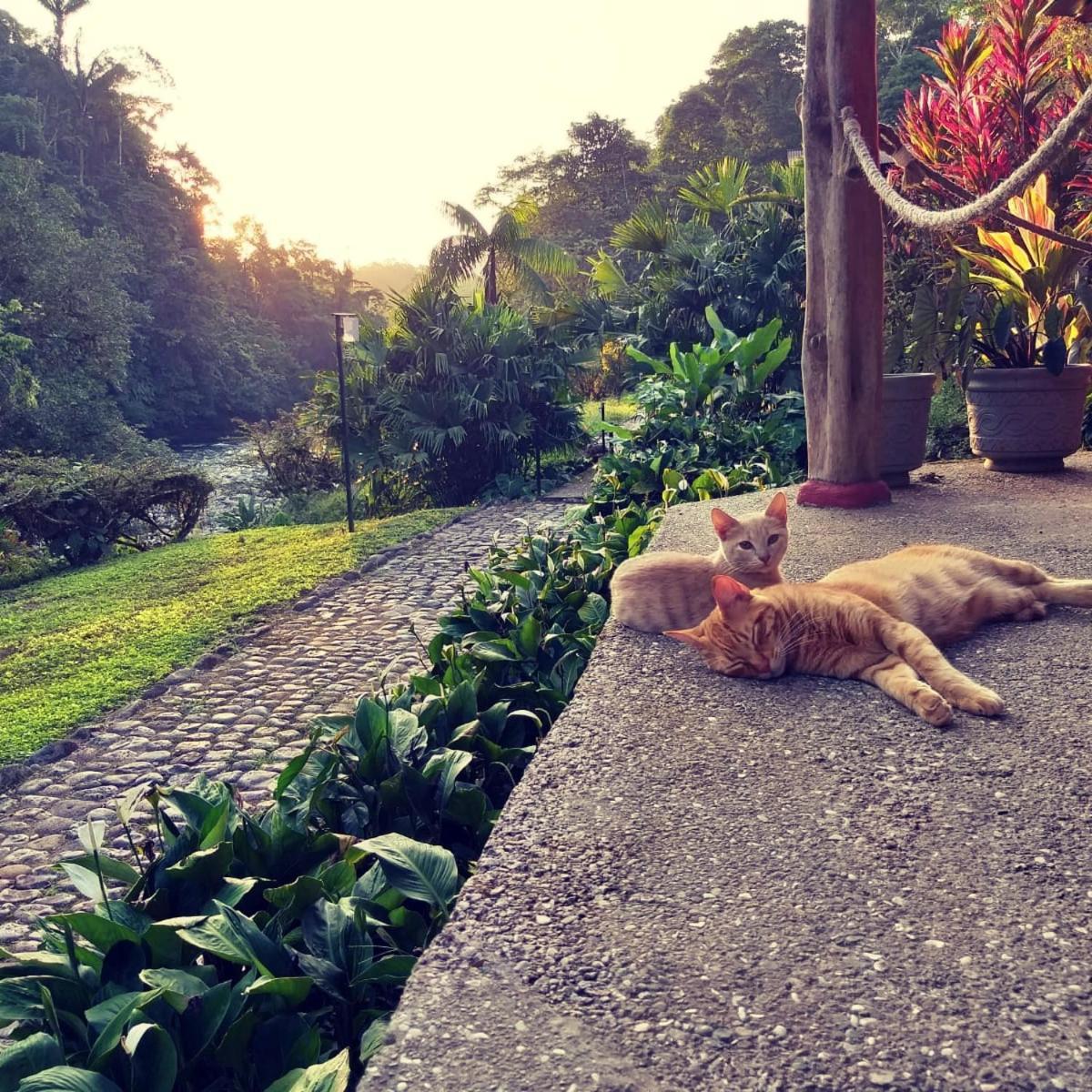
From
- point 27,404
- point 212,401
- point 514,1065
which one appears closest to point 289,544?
point 27,404

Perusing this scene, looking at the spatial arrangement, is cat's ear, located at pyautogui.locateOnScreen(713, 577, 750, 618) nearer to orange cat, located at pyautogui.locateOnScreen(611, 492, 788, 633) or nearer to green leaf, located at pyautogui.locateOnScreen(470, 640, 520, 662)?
orange cat, located at pyautogui.locateOnScreen(611, 492, 788, 633)

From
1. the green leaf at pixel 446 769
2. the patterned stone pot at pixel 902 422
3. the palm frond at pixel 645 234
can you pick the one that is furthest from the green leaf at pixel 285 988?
the palm frond at pixel 645 234

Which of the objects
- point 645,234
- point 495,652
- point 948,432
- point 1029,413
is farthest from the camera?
point 645,234

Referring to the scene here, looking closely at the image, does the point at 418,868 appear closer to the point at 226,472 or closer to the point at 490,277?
the point at 490,277

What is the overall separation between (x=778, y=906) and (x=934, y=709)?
865mm

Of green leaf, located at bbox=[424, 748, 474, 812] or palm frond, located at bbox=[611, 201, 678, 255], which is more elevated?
palm frond, located at bbox=[611, 201, 678, 255]

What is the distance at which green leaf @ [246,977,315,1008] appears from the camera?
5.72 feet

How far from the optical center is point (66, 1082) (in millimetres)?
1571

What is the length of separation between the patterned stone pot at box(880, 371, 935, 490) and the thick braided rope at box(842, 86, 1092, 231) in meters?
1.40

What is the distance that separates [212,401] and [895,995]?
114 feet

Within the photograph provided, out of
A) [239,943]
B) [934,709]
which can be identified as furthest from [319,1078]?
[934,709]

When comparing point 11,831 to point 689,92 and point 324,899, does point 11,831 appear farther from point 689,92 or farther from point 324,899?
point 689,92

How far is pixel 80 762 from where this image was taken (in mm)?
5098

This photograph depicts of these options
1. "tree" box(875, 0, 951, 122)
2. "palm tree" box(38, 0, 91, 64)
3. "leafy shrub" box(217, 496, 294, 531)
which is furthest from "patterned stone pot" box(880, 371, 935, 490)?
"palm tree" box(38, 0, 91, 64)
